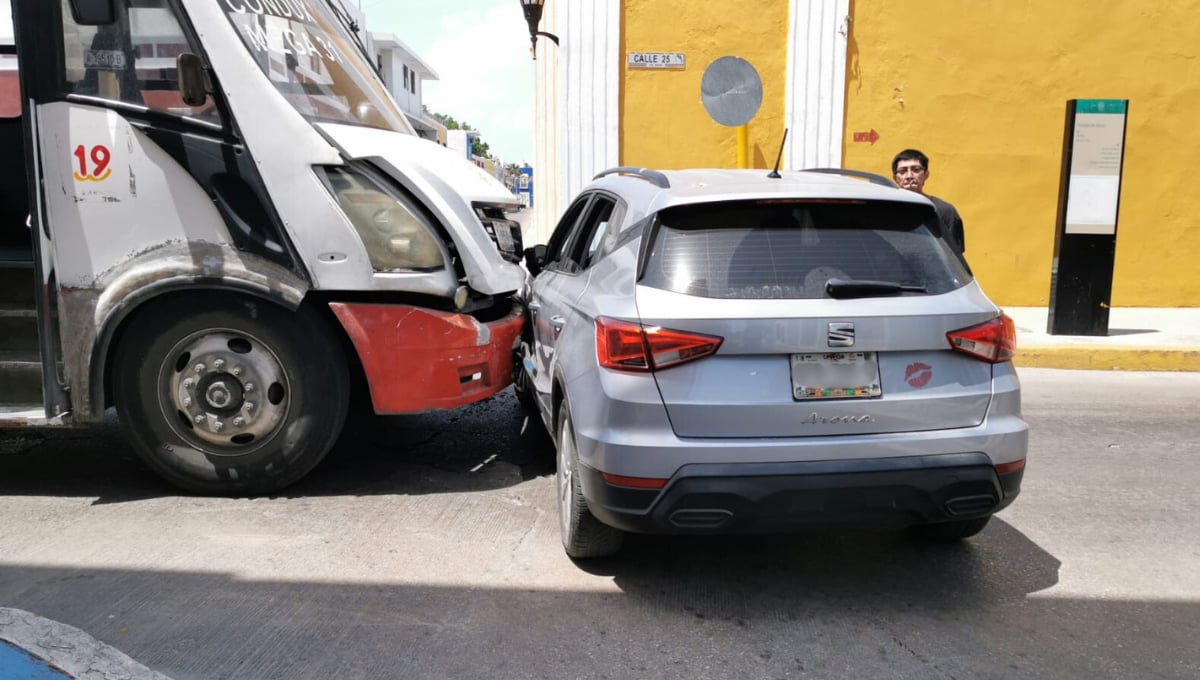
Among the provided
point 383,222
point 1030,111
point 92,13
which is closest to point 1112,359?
point 1030,111

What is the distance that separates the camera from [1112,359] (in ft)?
28.3

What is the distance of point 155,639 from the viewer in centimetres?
317

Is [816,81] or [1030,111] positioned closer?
[1030,111]

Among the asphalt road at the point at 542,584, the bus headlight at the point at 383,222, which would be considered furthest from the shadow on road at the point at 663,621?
the bus headlight at the point at 383,222

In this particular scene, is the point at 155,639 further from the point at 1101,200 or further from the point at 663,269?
the point at 1101,200

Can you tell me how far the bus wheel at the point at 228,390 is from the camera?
441 cm

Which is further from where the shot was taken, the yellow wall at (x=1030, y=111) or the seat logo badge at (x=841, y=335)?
the yellow wall at (x=1030, y=111)

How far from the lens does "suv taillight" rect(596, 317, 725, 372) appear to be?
10.3 ft

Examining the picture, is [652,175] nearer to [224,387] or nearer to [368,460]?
[224,387]

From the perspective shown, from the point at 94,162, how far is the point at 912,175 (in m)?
5.14

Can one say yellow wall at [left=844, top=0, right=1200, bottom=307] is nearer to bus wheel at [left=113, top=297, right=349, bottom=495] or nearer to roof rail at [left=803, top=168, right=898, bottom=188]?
roof rail at [left=803, top=168, right=898, bottom=188]

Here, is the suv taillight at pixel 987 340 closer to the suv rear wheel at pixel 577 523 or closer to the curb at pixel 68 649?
the suv rear wheel at pixel 577 523

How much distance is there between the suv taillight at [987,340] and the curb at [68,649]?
2965 millimetres

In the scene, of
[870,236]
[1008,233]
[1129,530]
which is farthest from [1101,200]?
[870,236]
